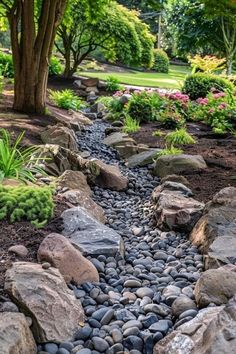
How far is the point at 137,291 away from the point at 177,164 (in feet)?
10.5

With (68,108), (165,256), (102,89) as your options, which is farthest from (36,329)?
(102,89)

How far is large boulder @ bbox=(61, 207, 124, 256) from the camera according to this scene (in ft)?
11.1

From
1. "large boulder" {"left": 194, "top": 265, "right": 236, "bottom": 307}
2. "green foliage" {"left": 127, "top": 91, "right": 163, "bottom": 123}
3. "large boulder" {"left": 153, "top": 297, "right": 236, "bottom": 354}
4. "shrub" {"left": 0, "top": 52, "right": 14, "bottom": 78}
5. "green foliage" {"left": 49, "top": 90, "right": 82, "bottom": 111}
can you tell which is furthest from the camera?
"shrub" {"left": 0, "top": 52, "right": 14, "bottom": 78}

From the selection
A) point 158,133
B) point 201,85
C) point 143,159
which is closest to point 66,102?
point 158,133

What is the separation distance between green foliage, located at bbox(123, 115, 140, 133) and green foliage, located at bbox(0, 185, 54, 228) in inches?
→ 214

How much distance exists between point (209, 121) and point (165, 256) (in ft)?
21.9

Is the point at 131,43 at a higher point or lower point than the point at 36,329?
higher

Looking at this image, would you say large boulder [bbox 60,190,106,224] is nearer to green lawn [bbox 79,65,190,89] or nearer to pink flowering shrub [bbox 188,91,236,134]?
pink flowering shrub [bbox 188,91,236,134]

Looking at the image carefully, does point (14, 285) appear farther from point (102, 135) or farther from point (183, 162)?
point (102, 135)

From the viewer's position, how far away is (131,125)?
908cm

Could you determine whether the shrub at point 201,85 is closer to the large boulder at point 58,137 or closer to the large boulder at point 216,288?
the large boulder at point 58,137

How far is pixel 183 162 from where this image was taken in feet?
19.6

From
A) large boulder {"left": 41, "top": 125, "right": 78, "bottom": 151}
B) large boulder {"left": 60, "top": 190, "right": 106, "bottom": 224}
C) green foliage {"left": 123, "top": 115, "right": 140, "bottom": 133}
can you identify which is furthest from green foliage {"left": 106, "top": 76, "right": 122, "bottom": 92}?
large boulder {"left": 60, "top": 190, "right": 106, "bottom": 224}

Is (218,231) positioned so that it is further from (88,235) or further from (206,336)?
(206,336)
